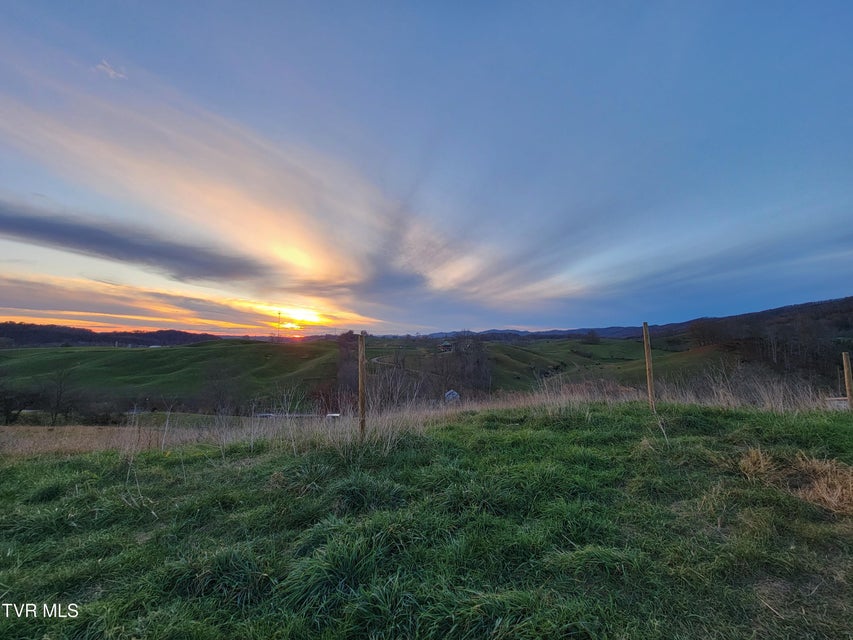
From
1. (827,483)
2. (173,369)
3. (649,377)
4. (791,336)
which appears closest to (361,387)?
(827,483)

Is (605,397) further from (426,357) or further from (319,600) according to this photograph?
(426,357)

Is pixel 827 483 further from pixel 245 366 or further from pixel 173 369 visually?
pixel 173 369

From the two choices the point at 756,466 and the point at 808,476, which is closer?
the point at 808,476

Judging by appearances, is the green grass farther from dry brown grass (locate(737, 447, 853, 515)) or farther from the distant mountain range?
dry brown grass (locate(737, 447, 853, 515))

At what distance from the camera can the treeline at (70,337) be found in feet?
253

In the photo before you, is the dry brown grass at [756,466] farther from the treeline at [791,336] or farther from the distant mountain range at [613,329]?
the treeline at [791,336]

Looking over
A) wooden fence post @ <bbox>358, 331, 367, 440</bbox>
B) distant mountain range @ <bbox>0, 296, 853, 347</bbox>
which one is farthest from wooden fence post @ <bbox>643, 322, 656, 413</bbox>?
distant mountain range @ <bbox>0, 296, 853, 347</bbox>

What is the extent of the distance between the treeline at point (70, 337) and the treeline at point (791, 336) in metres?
112

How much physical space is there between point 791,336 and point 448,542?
53.1 m

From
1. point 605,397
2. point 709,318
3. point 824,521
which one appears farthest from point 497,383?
point 824,521

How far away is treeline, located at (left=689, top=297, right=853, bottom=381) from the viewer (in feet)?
110

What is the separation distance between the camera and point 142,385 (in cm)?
4706

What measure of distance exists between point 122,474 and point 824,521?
8104 mm

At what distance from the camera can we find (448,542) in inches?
120
